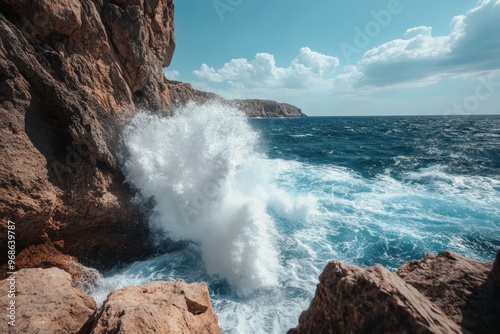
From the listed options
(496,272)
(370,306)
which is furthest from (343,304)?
(496,272)

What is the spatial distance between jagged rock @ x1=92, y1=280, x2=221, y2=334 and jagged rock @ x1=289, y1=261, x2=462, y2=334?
1396 mm

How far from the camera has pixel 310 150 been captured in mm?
22188

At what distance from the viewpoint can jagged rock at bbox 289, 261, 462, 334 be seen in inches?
80.3

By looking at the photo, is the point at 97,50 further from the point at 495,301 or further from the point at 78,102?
the point at 495,301

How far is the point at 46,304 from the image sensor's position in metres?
3.35

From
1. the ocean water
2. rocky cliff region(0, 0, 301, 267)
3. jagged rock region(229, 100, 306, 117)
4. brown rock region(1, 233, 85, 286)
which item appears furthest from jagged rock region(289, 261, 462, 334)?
jagged rock region(229, 100, 306, 117)

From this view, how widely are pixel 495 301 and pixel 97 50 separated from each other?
37.1 feet

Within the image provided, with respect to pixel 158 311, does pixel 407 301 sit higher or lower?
higher

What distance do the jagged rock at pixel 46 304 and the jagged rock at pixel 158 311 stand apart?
0.85 metres

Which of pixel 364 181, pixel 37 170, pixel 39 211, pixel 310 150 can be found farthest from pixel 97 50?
pixel 310 150

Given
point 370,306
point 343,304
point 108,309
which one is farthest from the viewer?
point 108,309
